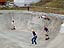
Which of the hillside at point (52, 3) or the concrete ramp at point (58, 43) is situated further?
the hillside at point (52, 3)

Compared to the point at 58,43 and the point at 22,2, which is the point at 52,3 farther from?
the point at 58,43

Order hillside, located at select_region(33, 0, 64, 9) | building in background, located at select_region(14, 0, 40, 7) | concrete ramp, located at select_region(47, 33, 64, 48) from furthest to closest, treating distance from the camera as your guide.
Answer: building in background, located at select_region(14, 0, 40, 7) < hillside, located at select_region(33, 0, 64, 9) < concrete ramp, located at select_region(47, 33, 64, 48)

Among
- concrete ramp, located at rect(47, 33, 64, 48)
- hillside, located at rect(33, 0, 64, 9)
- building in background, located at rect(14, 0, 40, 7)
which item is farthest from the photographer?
building in background, located at rect(14, 0, 40, 7)

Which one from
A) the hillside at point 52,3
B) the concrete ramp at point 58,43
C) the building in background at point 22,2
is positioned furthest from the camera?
the building in background at point 22,2

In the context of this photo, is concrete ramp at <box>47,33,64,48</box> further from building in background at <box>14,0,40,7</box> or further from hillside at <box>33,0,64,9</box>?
building in background at <box>14,0,40,7</box>

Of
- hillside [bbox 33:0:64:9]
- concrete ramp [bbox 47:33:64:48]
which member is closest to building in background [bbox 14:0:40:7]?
hillside [bbox 33:0:64:9]

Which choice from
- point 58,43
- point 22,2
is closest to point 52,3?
point 22,2

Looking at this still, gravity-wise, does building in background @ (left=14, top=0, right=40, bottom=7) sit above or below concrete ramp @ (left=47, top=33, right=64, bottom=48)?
below

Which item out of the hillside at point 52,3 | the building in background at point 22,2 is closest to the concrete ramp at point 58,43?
the hillside at point 52,3

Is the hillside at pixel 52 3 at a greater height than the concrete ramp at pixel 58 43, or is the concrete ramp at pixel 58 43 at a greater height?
the concrete ramp at pixel 58 43

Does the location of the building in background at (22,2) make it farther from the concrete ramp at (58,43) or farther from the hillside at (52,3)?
the concrete ramp at (58,43)

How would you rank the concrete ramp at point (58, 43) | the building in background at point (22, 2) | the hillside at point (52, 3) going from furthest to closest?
the building in background at point (22, 2)
the hillside at point (52, 3)
the concrete ramp at point (58, 43)

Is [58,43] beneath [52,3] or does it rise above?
above

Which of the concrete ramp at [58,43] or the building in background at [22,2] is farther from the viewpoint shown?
the building in background at [22,2]
